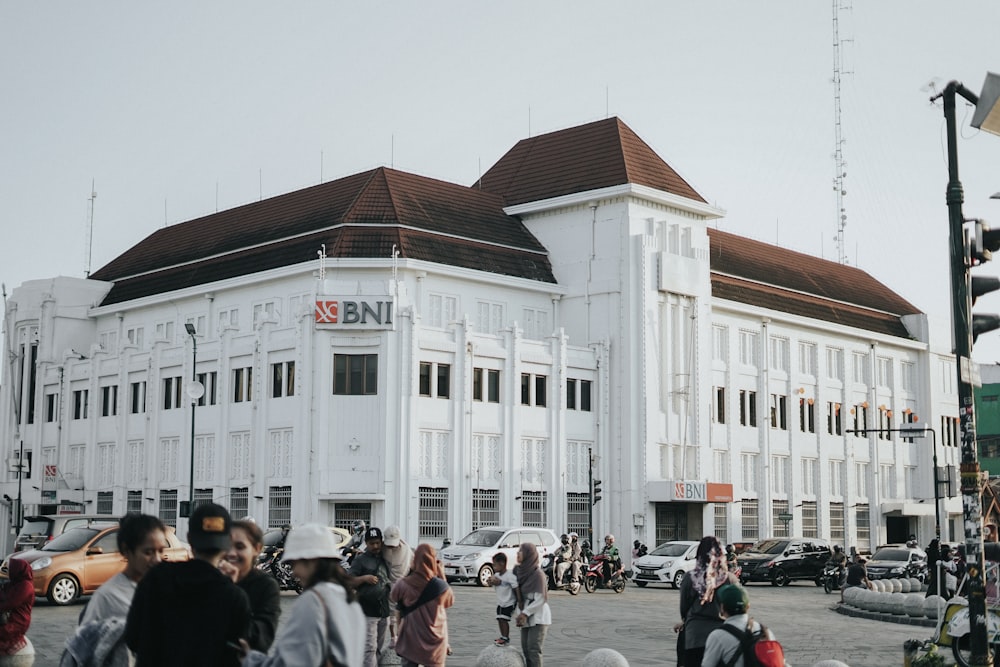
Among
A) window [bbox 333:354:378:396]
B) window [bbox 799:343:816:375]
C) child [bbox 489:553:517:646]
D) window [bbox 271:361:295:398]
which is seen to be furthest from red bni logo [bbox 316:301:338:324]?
child [bbox 489:553:517:646]

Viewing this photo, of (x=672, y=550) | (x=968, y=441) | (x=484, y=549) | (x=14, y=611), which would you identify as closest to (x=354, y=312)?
(x=484, y=549)

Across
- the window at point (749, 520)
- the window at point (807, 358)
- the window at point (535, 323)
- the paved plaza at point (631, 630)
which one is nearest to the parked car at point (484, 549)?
the paved plaza at point (631, 630)

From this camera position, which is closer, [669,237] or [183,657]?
[183,657]

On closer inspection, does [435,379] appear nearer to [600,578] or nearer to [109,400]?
[600,578]

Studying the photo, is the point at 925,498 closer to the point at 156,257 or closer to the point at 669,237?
the point at 669,237

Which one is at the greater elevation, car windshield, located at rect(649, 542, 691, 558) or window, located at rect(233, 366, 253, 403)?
window, located at rect(233, 366, 253, 403)

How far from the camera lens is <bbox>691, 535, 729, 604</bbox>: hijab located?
10867 mm

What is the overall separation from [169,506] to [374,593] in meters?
44.6

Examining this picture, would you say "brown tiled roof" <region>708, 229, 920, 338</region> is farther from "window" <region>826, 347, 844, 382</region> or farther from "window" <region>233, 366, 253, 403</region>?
"window" <region>233, 366, 253, 403</region>

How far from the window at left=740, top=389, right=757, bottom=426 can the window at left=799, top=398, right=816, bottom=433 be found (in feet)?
Result: 13.7

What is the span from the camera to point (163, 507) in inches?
2181

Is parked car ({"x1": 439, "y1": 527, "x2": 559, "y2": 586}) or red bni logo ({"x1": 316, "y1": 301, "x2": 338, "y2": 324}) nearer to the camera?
parked car ({"x1": 439, "y1": 527, "x2": 559, "y2": 586})

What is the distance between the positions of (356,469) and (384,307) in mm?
6049

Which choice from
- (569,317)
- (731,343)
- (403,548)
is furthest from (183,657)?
(731,343)
